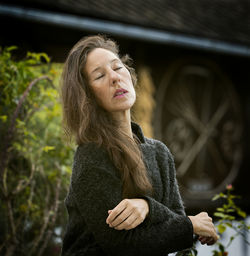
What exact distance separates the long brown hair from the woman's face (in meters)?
0.03

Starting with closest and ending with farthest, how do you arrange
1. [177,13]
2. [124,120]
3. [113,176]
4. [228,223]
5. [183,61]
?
1. [113,176]
2. [124,120]
3. [228,223]
4. [177,13]
5. [183,61]

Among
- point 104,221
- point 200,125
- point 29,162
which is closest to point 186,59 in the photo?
point 200,125

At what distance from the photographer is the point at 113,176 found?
4.33 ft

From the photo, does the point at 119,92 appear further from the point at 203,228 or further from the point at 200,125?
the point at 200,125

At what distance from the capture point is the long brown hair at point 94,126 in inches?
53.7

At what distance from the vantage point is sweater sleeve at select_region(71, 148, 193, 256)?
1.27 meters

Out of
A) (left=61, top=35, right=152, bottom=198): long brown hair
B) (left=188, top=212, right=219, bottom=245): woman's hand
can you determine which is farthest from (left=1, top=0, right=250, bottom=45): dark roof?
(left=188, top=212, right=219, bottom=245): woman's hand

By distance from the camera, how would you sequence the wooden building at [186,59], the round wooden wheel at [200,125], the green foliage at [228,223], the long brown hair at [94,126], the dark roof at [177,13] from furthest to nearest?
the round wooden wheel at [200,125] → the wooden building at [186,59] → the dark roof at [177,13] → the green foliage at [228,223] → the long brown hair at [94,126]

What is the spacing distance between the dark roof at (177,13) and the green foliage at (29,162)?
2.17 meters

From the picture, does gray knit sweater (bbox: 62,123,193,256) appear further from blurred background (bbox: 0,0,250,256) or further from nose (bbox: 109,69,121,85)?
blurred background (bbox: 0,0,250,256)

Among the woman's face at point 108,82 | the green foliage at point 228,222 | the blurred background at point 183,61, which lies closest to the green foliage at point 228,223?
the green foliage at point 228,222

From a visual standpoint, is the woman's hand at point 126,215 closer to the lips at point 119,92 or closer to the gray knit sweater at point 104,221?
the gray knit sweater at point 104,221

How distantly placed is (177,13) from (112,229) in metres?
4.94

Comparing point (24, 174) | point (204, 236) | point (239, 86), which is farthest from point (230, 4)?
point (204, 236)
